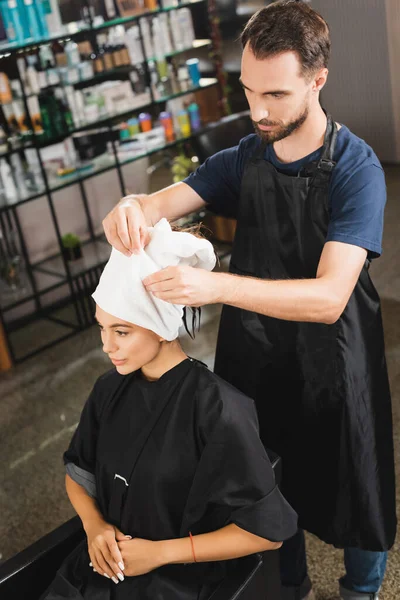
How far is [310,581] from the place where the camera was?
205 centimetres

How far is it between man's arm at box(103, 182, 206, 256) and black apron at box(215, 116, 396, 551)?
168 millimetres

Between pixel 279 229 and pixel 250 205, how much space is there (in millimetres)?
97

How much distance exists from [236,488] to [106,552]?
28 centimetres

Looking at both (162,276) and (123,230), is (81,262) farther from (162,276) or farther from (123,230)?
(162,276)

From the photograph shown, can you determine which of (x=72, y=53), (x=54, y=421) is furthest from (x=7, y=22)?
(x=54, y=421)

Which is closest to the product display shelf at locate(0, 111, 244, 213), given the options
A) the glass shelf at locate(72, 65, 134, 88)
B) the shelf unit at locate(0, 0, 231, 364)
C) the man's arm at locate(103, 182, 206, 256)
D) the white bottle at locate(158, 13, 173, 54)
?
the shelf unit at locate(0, 0, 231, 364)

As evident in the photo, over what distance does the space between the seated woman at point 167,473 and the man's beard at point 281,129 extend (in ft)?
1.04

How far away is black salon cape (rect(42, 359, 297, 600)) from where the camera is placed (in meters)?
1.38

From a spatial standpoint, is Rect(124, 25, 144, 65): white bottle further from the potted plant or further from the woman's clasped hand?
the woman's clasped hand

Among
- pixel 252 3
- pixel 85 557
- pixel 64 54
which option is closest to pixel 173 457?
pixel 85 557

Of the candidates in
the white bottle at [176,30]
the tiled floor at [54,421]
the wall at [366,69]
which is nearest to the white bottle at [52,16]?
the white bottle at [176,30]

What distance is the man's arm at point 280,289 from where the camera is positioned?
1.26 m

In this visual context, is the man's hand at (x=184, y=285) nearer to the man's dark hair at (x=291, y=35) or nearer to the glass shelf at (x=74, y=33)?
the man's dark hair at (x=291, y=35)

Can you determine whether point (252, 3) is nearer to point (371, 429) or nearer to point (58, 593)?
point (371, 429)
